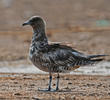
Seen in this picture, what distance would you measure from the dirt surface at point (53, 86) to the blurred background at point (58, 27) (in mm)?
939

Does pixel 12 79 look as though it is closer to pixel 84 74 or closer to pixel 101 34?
pixel 84 74

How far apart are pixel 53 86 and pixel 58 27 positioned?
19887 mm

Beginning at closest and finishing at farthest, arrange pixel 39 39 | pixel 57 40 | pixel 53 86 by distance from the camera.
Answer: pixel 39 39, pixel 53 86, pixel 57 40

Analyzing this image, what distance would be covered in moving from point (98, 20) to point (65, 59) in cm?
2620

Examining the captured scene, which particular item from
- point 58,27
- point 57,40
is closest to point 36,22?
point 57,40

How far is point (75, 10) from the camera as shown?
4212 centimetres

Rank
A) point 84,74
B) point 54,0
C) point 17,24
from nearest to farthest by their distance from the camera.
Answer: point 84,74, point 17,24, point 54,0

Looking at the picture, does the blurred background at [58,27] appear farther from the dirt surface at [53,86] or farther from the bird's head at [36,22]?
the dirt surface at [53,86]

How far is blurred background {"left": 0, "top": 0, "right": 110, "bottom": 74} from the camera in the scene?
730 inches

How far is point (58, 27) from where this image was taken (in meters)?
31.5

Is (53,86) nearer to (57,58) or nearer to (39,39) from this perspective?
(57,58)

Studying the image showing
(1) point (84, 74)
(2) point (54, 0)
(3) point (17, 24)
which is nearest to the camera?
(1) point (84, 74)

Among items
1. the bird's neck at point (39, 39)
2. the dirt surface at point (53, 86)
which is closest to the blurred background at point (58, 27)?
the bird's neck at point (39, 39)

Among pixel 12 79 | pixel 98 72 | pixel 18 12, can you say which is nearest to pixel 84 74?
pixel 98 72
